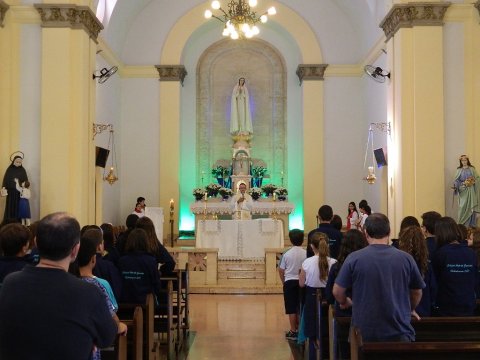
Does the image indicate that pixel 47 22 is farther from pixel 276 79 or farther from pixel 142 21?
pixel 276 79

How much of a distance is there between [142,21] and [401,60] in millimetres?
9809

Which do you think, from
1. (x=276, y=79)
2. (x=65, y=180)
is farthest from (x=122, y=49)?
(x=65, y=180)

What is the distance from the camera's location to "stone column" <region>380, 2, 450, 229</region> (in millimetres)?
13750

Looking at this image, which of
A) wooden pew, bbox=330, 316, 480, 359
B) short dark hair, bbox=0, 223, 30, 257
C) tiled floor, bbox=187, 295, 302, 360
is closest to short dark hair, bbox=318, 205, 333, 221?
tiled floor, bbox=187, 295, 302, 360

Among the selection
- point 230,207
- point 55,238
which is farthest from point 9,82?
point 55,238

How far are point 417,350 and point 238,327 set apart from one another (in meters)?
6.08

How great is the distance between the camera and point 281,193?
762 inches

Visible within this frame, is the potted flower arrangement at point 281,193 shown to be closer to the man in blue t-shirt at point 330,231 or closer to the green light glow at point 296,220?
the green light glow at point 296,220

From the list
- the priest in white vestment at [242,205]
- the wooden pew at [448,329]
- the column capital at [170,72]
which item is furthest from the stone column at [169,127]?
the wooden pew at [448,329]

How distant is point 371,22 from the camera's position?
1866 centimetres

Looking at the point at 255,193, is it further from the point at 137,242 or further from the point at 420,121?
the point at 137,242

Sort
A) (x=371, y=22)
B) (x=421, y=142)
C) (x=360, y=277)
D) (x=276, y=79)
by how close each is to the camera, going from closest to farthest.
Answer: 1. (x=360, y=277)
2. (x=421, y=142)
3. (x=371, y=22)
4. (x=276, y=79)

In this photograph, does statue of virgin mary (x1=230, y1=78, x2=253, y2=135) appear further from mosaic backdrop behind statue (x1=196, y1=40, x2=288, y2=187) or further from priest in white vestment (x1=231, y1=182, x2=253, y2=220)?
priest in white vestment (x1=231, y1=182, x2=253, y2=220)

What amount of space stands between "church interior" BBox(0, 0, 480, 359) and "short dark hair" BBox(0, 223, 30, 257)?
8151mm
